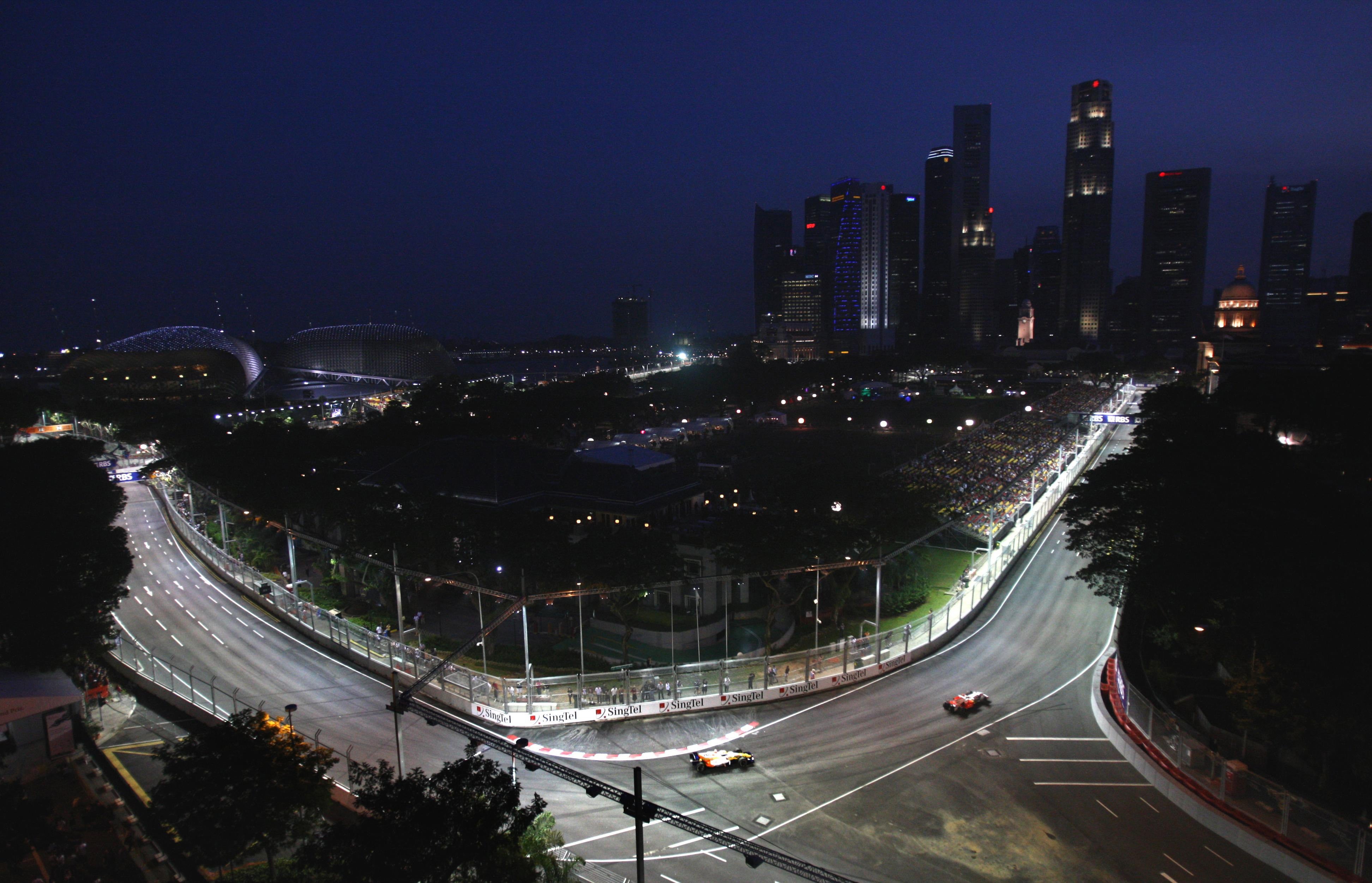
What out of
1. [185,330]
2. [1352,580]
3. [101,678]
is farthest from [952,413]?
[185,330]


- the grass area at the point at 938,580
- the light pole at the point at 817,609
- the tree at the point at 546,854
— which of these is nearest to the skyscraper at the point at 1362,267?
the grass area at the point at 938,580

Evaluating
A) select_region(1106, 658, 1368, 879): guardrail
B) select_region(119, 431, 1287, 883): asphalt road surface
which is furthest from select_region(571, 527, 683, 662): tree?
select_region(1106, 658, 1368, 879): guardrail

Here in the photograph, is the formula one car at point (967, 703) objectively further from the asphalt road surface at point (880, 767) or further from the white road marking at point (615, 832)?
the white road marking at point (615, 832)

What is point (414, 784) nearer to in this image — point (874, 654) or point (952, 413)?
point (874, 654)

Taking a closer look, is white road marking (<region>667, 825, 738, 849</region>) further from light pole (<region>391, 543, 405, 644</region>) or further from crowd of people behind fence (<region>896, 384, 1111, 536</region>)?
crowd of people behind fence (<region>896, 384, 1111, 536</region>)

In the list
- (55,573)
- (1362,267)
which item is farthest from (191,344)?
(1362,267)
